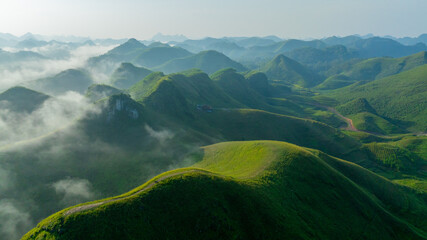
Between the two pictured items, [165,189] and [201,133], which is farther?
[201,133]

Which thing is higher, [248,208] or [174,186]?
[174,186]

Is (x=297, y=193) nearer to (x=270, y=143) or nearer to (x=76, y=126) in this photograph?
(x=270, y=143)

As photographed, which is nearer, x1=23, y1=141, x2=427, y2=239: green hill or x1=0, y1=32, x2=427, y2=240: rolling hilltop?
x1=23, y1=141, x2=427, y2=239: green hill

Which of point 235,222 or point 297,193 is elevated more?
point 235,222

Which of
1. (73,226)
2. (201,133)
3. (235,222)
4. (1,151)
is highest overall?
(73,226)

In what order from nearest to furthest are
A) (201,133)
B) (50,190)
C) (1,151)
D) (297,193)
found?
(297,193) < (50,190) < (1,151) < (201,133)

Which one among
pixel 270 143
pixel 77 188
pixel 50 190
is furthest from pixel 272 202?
pixel 50 190

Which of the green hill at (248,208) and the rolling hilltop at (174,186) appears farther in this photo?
the rolling hilltop at (174,186)

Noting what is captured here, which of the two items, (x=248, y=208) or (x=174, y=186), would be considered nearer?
(x=174, y=186)
